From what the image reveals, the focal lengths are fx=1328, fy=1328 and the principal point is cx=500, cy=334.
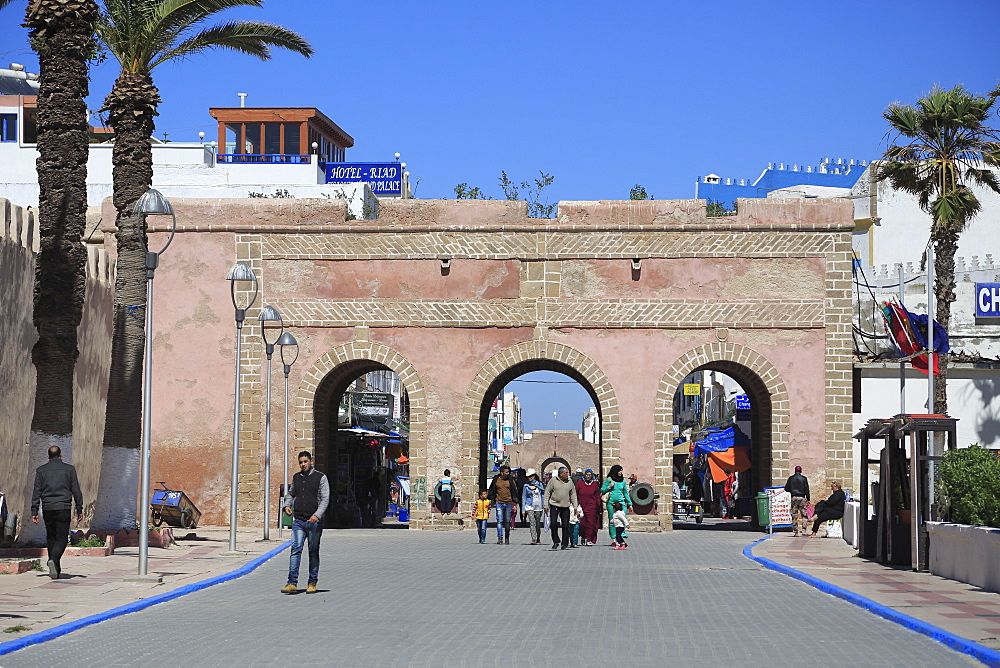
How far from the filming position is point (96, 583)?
1461 centimetres

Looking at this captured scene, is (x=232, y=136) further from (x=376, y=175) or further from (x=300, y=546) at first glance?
(x=300, y=546)

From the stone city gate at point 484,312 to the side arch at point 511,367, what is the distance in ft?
0.10

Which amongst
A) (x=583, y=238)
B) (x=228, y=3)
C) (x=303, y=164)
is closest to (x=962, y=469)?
(x=228, y=3)

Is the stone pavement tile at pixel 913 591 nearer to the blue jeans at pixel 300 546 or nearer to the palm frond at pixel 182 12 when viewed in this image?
the blue jeans at pixel 300 546

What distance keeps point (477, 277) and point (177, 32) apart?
10.4 m

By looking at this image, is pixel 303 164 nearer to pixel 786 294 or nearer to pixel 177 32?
pixel 786 294

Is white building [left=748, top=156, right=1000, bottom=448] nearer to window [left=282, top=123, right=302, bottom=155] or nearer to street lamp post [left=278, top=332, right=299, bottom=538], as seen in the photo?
street lamp post [left=278, top=332, right=299, bottom=538]

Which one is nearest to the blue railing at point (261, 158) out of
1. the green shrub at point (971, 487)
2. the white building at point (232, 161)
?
the white building at point (232, 161)

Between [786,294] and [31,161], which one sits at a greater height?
[31,161]

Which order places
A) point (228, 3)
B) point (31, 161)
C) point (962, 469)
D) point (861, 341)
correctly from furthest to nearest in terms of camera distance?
point (31, 161)
point (861, 341)
point (228, 3)
point (962, 469)

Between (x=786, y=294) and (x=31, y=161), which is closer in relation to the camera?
(x=786, y=294)

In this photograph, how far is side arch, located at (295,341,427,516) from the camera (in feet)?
96.6

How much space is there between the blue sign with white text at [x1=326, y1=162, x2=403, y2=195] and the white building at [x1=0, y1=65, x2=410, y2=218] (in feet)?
0.13

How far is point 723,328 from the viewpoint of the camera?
29.3m
